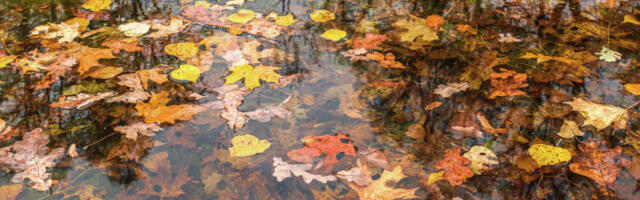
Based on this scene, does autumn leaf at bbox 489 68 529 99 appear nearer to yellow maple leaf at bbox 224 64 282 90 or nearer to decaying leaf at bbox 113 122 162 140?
yellow maple leaf at bbox 224 64 282 90

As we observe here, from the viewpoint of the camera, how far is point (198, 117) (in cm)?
205

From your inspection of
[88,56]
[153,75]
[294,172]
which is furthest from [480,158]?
[88,56]

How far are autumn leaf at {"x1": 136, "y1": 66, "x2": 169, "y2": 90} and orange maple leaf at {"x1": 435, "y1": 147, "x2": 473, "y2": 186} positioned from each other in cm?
158

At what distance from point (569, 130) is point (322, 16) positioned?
1804mm

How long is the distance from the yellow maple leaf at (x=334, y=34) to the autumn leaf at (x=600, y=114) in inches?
56.4

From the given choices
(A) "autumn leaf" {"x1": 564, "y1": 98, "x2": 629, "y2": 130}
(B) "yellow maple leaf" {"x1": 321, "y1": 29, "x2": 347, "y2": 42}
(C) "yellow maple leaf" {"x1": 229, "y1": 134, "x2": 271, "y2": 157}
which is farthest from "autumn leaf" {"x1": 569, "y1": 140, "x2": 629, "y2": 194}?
(B) "yellow maple leaf" {"x1": 321, "y1": 29, "x2": 347, "y2": 42}

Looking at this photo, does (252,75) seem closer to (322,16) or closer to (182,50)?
(182,50)

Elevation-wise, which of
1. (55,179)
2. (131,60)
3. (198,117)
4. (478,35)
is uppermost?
(478,35)

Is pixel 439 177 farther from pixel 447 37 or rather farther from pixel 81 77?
pixel 81 77

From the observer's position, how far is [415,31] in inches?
111

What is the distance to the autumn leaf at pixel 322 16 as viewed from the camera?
3012 millimetres

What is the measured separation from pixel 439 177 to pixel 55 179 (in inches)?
63.9

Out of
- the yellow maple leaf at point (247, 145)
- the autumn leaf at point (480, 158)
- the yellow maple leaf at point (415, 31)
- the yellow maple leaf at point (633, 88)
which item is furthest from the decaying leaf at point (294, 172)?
the yellow maple leaf at point (633, 88)

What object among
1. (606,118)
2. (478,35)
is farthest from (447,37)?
(606,118)
